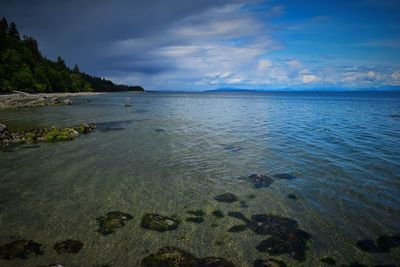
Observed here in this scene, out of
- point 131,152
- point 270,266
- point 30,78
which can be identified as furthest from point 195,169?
point 30,78

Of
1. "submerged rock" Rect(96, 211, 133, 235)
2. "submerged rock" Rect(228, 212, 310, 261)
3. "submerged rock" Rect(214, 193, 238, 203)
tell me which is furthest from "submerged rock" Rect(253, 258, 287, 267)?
"submerged rock" Rect(96, 211, 133, 235)

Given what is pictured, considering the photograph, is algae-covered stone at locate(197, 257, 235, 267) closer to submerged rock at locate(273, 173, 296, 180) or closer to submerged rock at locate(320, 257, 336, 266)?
submerged rock at locate(320, 257, 336, 266)

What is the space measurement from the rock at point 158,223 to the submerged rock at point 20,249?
366cm

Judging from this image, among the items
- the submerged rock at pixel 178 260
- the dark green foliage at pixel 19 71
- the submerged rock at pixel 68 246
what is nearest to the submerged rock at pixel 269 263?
the submerged rock at pixel 178 260

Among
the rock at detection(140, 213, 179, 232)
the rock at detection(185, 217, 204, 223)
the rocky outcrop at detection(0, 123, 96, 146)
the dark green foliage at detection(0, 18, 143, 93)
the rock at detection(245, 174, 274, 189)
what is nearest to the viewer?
the rock at detection(140, 213, 179, 232)

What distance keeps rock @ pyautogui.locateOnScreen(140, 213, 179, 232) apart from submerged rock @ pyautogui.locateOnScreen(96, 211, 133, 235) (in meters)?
0.77

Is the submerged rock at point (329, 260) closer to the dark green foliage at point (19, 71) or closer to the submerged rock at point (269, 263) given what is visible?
the submerged rock at point (269, 263)

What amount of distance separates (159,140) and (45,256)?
65.3ft

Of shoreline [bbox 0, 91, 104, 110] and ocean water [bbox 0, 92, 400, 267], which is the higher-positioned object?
shoreline [bbox 0, 91, 104, 110]

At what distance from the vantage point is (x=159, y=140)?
2791cm

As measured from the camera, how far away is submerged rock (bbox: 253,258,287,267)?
→ 8.04 metres

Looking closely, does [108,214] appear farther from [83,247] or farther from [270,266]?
[270,266]

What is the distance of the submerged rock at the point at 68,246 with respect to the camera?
28.4 ft

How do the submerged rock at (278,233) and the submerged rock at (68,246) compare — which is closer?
the submerged rock at (68,246)
